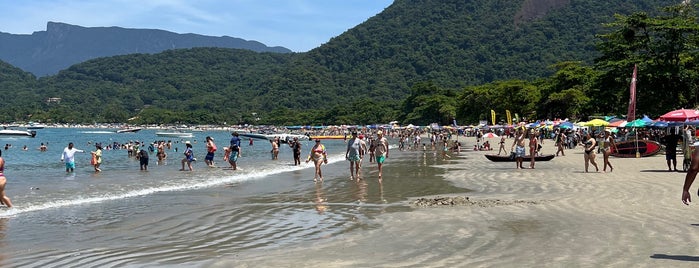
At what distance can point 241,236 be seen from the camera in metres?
8.87

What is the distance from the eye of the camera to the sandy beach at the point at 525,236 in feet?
22.6

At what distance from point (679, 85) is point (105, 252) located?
3710 cm

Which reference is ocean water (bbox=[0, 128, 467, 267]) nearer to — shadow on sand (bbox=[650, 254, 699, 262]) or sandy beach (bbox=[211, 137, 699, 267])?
sandy beach (bbox=[211, 137, 699, 267])

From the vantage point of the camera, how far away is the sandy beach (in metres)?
6.88

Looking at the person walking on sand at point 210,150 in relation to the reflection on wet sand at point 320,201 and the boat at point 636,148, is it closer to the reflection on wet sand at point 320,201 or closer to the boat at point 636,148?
the reflection on wet sand at point 320,201

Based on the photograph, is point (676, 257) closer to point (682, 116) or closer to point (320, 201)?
point (320, 201)

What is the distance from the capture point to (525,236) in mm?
8312

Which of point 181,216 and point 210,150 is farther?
point 210,150

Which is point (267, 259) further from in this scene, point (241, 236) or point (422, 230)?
point (422, 230)

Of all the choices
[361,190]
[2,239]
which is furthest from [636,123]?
[2,239]

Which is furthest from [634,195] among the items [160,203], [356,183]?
[160,203]

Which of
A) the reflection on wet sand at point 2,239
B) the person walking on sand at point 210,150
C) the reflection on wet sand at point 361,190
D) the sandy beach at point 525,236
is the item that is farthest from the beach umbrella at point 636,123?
the reflection on wet sand at point 2,239

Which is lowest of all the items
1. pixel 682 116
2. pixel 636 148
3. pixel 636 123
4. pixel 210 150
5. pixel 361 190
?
pixel 361 190

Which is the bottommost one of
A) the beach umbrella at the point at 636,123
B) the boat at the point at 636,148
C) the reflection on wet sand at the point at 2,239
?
the reflection on wet sand at the point at 2,239
